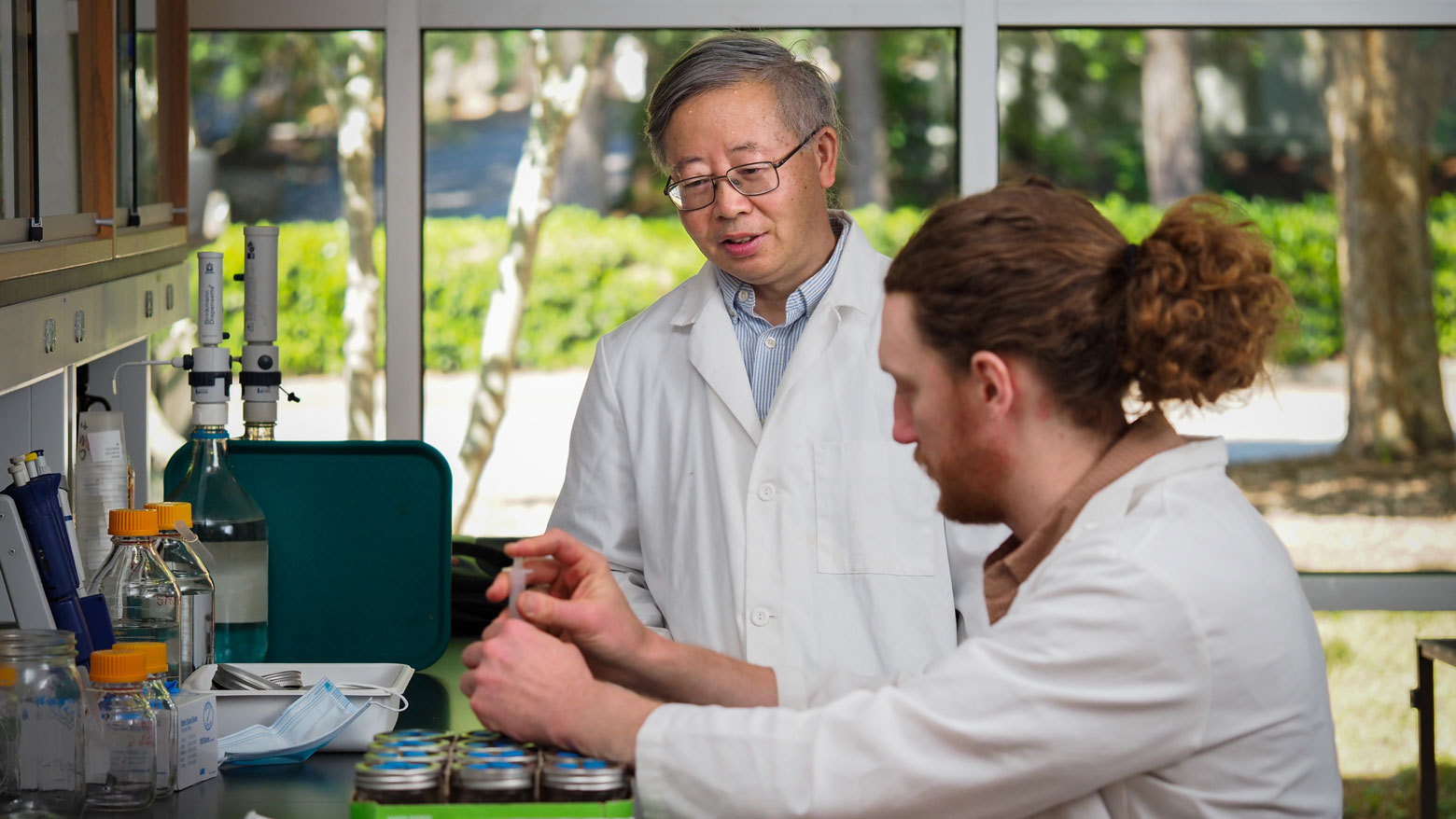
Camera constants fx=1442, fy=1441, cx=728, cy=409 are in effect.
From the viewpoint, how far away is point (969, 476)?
1269mm

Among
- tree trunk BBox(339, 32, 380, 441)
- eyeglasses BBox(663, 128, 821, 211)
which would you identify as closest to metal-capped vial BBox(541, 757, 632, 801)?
eyeglasses BBox(663, 128, 821, 211)

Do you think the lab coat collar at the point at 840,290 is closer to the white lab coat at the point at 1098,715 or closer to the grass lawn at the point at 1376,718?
the white lab coat at the point at 1098,715

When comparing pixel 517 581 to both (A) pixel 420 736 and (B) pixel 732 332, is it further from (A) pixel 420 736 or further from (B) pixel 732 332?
(B) pixel 732 332

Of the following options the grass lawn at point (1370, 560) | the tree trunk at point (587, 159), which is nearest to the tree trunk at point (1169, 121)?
the grass lawn at point (1370, 560)

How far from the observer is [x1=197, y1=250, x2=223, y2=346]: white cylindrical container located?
2082mm

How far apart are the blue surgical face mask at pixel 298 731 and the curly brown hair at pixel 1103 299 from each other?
85 cm

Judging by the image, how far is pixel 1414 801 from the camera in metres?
4.22

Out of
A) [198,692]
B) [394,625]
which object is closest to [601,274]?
[394,625]

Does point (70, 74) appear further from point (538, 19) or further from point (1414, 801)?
point (1414, 801)

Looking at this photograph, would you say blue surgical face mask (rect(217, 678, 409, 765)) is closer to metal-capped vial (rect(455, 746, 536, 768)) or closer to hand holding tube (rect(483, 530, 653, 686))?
hand holding tube (rect(483, 530, 653, 686))

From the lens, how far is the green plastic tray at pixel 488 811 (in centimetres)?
100

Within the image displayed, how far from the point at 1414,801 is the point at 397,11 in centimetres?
356

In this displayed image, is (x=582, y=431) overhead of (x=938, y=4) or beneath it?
beneath

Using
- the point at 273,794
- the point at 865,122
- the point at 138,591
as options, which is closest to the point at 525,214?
the point at 865,122
